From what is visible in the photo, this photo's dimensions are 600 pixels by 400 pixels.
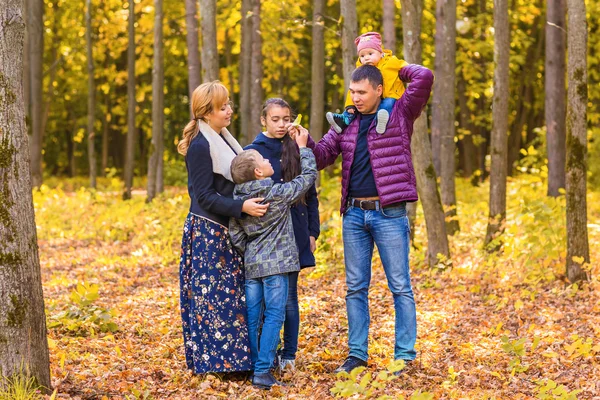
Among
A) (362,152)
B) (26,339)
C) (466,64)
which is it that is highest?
(466,64)

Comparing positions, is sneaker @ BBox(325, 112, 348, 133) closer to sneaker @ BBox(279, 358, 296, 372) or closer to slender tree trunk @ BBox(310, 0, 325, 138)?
sneaker @ BBox(279, 358, 296, 372)

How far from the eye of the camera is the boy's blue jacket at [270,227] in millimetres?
5289

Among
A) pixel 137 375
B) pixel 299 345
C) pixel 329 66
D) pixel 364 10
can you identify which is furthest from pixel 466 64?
pixel 137 375

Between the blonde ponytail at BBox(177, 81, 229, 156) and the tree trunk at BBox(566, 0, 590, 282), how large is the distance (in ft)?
14.3

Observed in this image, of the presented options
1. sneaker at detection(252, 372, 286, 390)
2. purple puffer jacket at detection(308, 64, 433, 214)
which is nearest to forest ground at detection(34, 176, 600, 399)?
sneaker at detection(252, 372, 286, 390)

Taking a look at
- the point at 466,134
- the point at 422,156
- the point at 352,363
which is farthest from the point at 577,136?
the point at 466,134

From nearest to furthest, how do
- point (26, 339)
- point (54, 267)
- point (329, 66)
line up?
point (26, 339), point (54, 267), point (329, 66)

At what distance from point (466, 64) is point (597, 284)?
10.9 meters

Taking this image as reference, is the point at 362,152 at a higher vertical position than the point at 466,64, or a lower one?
lower

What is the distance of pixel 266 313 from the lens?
5.41 meters

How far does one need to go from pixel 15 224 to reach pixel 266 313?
1.83 m

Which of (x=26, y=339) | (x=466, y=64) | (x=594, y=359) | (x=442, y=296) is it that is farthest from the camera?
(x=466, y=64)

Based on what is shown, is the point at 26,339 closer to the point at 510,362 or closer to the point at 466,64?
the point at 510,362

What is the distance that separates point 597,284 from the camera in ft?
27.2
